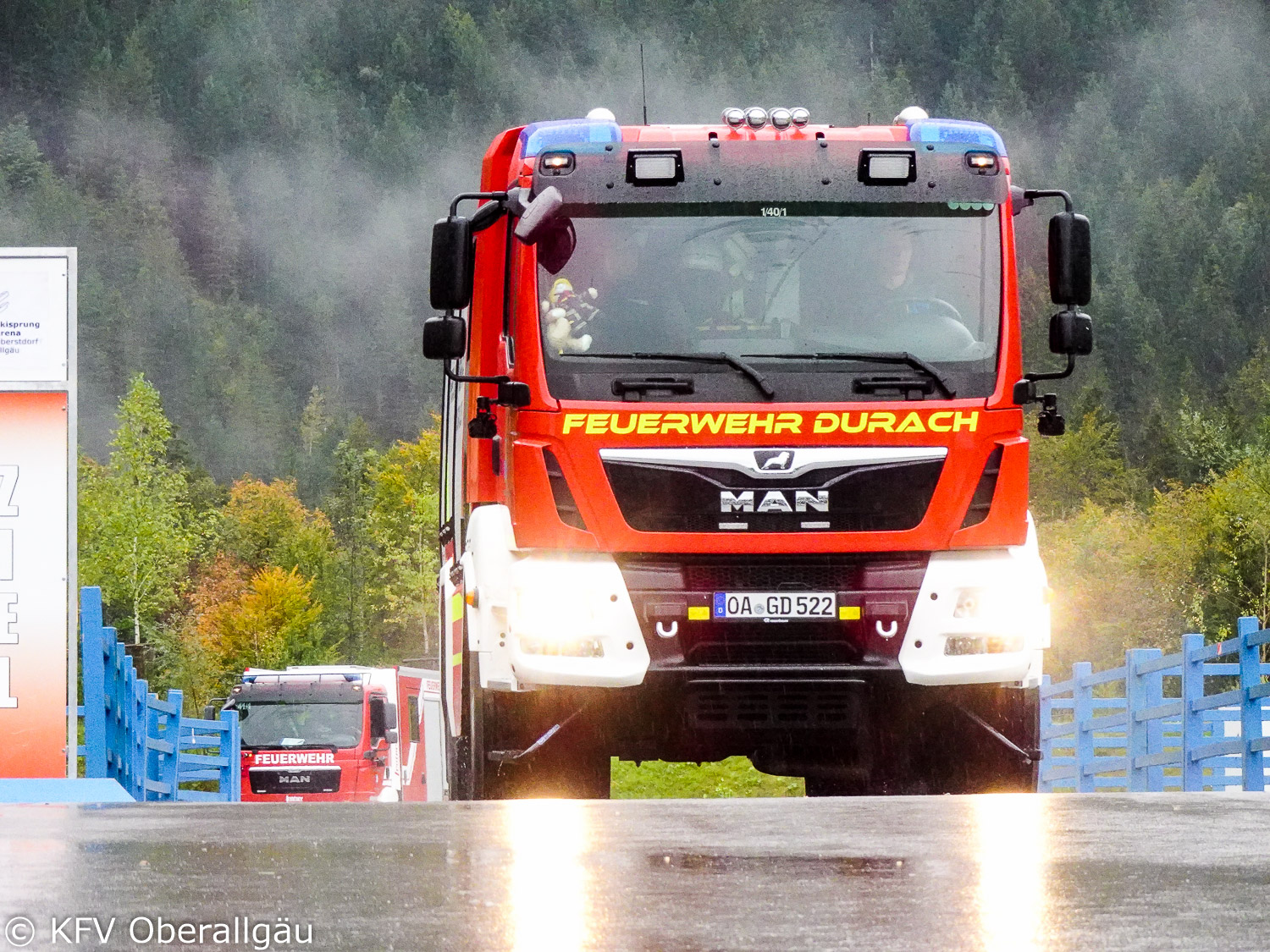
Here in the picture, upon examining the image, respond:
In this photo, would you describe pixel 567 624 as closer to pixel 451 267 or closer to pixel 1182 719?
pixel 451 267

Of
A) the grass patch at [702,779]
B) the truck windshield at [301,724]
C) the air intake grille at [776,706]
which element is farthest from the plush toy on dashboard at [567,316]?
the truck windshield at [301,724]

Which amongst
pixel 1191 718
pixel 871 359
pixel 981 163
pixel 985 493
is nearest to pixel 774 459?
pixel 871 359

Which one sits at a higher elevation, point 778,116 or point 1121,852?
point 778,116

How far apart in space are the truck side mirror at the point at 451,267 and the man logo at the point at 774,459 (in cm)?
143

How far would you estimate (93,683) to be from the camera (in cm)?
1205

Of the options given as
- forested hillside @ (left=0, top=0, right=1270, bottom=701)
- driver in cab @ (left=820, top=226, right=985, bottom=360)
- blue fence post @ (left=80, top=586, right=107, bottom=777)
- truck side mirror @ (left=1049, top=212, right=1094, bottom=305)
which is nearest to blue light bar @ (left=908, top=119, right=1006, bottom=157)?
truck side mirror @ (left=1049, top=212, right=1094, bottom=305)

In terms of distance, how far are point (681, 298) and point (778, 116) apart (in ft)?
3.60

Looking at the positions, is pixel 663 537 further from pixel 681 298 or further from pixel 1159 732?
pixel 1159 732

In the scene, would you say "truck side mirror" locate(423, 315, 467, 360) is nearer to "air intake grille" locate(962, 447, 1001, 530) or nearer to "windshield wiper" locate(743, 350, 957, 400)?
"windshield wiper" locate(743, 350, 957, 400)

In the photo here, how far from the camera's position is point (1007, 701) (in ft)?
29.0

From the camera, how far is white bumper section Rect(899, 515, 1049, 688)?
337 inches

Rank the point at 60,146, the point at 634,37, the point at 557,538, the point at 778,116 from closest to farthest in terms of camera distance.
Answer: the point at 557,538 → the point at 778,116 → the point at 60,146 → the point at 634,37

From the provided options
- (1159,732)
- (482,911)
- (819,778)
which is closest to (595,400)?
(819,778)

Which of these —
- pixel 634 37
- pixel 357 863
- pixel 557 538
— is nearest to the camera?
pixel 357 863
